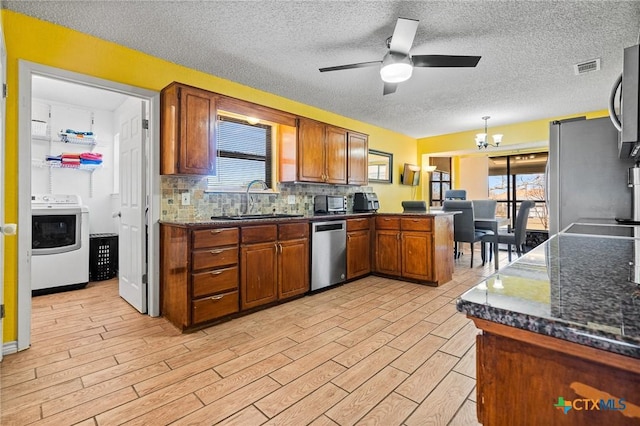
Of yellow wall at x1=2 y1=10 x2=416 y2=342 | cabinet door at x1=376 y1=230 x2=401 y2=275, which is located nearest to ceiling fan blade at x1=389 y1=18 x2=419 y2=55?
yellow wall at x1=2 y1=10 x2=416 y2=342

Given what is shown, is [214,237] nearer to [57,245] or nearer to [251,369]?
[251,369]

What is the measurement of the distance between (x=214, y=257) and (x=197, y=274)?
191mm

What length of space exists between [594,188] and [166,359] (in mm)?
3655

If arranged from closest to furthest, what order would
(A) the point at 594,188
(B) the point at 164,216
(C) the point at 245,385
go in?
(C) the point at 245,385 → (A) the point at 594,188 → (B) the point at 164,216

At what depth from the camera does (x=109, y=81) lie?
102 inches

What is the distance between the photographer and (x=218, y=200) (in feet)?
11.0

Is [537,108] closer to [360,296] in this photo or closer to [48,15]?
[360,296]

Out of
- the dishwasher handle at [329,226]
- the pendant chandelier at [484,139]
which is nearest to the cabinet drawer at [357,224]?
the dishwasher handle at [329,226]

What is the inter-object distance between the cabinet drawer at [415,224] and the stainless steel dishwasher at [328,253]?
77 centimetres

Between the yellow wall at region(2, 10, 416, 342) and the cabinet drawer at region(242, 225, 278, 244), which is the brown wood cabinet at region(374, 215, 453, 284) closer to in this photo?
the cabinet drawer at region(242, 225, 278, 244)

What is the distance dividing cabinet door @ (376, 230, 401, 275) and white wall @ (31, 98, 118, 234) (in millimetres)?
3948

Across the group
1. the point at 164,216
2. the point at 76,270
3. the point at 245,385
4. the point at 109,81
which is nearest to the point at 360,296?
the point at 245,385

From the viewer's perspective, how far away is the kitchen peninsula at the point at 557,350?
0.39 meters

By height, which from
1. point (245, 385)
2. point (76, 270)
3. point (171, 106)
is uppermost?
point (171, 106)
